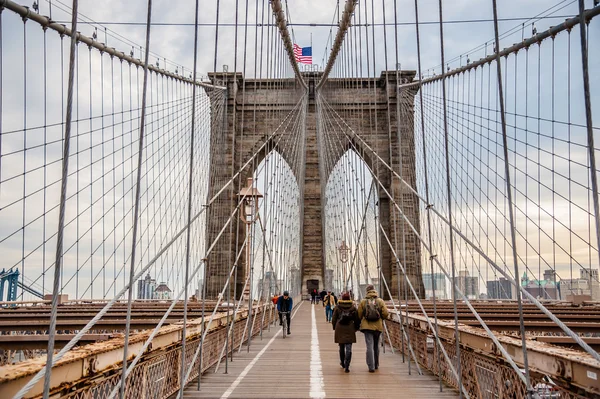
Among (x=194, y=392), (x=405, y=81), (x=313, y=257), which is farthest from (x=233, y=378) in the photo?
(x=313, y=257)

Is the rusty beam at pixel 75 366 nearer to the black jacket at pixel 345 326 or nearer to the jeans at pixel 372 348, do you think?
the black jacket at pixel 345 326

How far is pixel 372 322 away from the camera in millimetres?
5457

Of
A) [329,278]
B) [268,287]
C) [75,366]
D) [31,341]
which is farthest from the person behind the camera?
[329,278]

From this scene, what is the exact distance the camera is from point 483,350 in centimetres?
374

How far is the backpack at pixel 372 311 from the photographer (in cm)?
547

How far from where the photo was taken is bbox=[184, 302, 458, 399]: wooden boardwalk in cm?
418

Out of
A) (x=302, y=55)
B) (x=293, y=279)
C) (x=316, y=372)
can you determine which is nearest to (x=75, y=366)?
(x=316, y=372)

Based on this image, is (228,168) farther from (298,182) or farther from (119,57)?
(119,57)

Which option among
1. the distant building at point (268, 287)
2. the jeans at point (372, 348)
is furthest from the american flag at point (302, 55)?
the jeans at point (372, 348)

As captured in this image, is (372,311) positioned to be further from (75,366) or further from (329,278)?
(329,278)

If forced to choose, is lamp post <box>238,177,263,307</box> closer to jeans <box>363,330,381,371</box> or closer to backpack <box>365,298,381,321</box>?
backpack <box>365,298,381,321</box>

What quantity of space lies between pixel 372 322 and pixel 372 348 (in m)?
0.26

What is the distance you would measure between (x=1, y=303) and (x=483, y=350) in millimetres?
9870

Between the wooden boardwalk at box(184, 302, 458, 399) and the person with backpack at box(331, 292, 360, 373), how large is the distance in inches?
6.1
